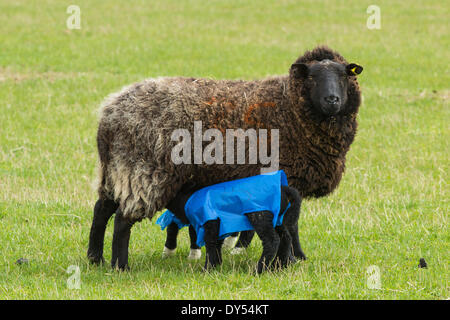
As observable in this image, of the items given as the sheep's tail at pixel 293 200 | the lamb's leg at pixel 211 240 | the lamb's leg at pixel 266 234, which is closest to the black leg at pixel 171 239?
the lamb's leg at pixel 211 240

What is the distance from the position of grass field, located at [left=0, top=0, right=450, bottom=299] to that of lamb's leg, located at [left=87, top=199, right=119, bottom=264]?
0.16m

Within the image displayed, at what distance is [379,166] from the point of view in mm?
12867

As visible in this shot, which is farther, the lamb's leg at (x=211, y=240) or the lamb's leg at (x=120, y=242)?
the lamb's leg at (x=120, y=242)

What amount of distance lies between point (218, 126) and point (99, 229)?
1984mm

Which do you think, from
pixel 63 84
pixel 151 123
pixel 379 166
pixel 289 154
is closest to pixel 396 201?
pixel 379 166

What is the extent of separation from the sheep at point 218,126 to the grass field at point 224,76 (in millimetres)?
874

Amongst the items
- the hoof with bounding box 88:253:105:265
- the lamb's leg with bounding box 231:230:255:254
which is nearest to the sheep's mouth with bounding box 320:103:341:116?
the lamb's leg with bounding box 231:230:255:254

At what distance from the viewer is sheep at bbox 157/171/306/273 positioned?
7328 mm

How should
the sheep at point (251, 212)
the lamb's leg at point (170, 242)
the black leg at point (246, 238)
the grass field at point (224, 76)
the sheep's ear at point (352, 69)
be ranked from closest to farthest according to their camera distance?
1. the grass field at point (224, 76)
2. the sheep at point (251, 212)
3. the sheep's ear at point (352, 69)
4. the lamb's leg at point (170, 242)
5. the black leg at point (246, 238)

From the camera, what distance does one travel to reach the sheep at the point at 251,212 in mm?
7328

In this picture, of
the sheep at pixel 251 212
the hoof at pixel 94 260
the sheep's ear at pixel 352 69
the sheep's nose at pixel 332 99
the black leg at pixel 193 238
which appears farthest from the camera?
the black leg at pixel 193 238

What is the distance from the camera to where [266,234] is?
734 centimetres

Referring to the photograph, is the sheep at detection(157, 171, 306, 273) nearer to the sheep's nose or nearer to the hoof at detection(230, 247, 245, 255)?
the hoof at detection(230, 247, 245, 255)

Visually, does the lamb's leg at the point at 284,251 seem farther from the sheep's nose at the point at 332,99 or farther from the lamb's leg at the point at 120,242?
the lamb's leg at the point at 120,242
